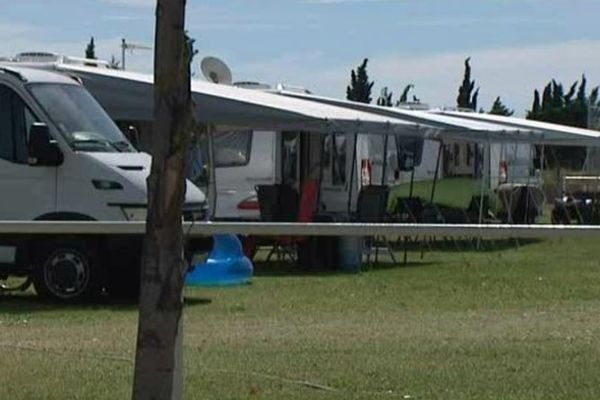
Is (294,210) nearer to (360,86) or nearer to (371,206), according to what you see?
(371,206)

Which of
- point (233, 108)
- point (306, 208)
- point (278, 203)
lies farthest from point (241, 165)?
point (233, 108)

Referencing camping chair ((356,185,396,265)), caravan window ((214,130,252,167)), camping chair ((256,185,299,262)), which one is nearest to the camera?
A: camping chair ((356,185,396,265))

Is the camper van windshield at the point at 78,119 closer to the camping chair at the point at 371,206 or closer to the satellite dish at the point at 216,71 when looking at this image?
the camping chair at the point at 371,206

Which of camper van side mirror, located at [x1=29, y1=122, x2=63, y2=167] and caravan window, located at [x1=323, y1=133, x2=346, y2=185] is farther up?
camper van side mirror, located at [x1=29, y1=122, x2=63, y2=167]

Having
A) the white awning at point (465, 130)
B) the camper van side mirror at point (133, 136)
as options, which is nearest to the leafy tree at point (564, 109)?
the white awning at point (465, 130)

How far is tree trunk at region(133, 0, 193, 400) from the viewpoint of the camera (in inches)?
248

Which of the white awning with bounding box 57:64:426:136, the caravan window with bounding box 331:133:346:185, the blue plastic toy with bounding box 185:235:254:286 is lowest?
the blue plastic toy with bounding box 185:235:254:286

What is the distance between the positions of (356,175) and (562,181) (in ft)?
47.6

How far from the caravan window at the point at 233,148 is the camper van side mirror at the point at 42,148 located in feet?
35.1

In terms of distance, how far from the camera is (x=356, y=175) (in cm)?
2756

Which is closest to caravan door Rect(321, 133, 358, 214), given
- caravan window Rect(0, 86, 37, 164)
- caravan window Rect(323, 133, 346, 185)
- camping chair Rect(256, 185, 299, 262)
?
caravan window Rect(323, 133, 346, 185)

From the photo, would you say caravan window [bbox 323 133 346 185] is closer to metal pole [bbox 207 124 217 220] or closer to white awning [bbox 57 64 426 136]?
white awning [bbox 57 64 426 136]

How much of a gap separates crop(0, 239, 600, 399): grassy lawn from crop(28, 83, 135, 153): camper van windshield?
1.89 metres

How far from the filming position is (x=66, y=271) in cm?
1716
